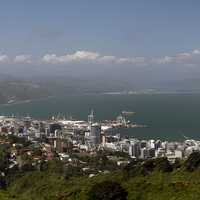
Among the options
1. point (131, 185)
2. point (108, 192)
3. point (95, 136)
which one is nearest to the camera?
point (108, 192)

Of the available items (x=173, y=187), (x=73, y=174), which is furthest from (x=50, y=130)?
(x=173, y=187)

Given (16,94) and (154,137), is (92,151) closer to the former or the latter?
(154,137)

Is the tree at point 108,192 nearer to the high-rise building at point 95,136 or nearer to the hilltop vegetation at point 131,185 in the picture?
the hilltop vegetation at point 131,185

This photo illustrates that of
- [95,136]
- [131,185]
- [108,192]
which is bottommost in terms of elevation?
[95,136]

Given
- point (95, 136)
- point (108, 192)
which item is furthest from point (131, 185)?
point (95, 136)

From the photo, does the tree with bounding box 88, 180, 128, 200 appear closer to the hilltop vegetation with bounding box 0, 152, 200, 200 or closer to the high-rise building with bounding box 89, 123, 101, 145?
the hilltop vegetation with bounding box 0, 152, 200, 200

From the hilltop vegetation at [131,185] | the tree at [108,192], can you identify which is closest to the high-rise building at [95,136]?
the hilltop vegetation at [131,185]

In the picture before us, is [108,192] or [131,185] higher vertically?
[108,192]

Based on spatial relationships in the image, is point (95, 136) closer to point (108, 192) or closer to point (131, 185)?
point (131, 185)
